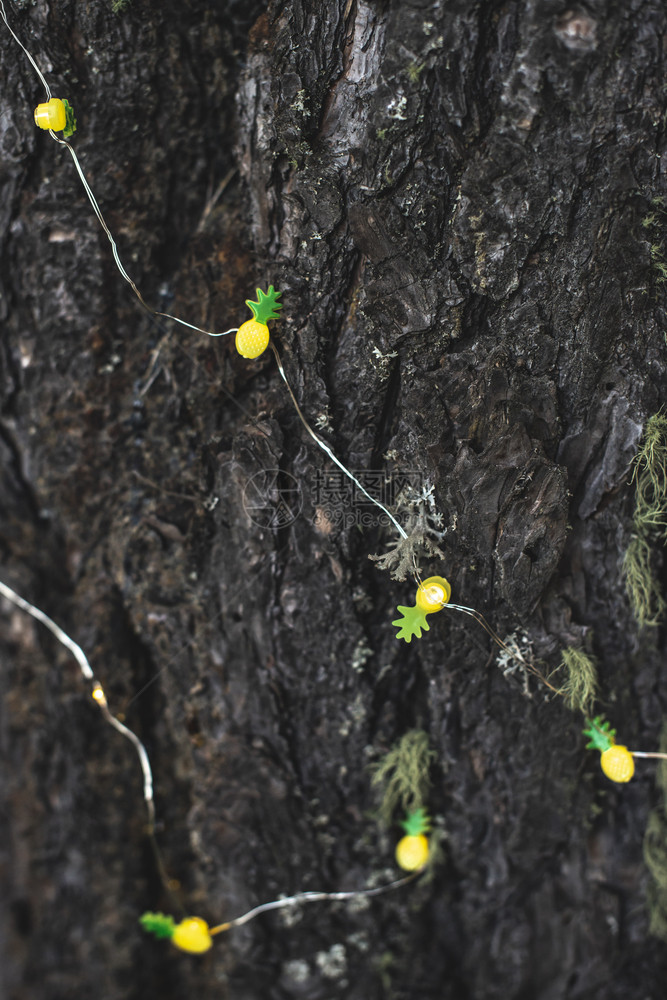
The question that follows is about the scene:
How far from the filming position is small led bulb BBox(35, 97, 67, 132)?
0.88 m

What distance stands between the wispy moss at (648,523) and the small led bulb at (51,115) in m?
1.00

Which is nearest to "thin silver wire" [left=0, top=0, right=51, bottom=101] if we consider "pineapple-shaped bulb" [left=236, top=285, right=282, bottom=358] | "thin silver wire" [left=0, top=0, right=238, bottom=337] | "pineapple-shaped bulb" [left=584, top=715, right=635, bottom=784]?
"thin silver wire" [left=0, top=0, right=238, bottom=337]

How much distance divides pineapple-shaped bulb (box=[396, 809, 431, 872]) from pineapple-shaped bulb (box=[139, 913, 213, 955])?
393 millimetres

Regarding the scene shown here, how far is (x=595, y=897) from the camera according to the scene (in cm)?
119

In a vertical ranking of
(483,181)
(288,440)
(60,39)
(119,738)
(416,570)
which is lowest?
(119,738)

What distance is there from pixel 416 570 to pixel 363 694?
270mm

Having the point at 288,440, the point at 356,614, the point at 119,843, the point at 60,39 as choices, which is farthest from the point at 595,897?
the point at 60,39

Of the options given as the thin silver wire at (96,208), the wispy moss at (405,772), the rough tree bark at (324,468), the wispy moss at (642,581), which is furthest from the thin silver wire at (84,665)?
the wispy moss at (642,581)

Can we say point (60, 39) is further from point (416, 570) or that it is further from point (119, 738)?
point (119, 738)

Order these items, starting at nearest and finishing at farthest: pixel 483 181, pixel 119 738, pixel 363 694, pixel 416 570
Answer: pixel 483 181, pixel 416 570, pixel 363 694, pixel 119 738

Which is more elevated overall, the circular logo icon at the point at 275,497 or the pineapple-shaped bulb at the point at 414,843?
the circular logo icon at the point at 275,497

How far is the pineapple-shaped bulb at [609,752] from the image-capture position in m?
0.99

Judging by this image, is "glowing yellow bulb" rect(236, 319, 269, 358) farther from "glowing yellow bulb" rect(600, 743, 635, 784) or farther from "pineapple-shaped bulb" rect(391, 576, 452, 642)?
"glowing yellow bulb" rect(600, 743, 635, 784)

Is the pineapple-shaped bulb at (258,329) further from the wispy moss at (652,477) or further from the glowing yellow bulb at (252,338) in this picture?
the wispy moss at (652,477)
